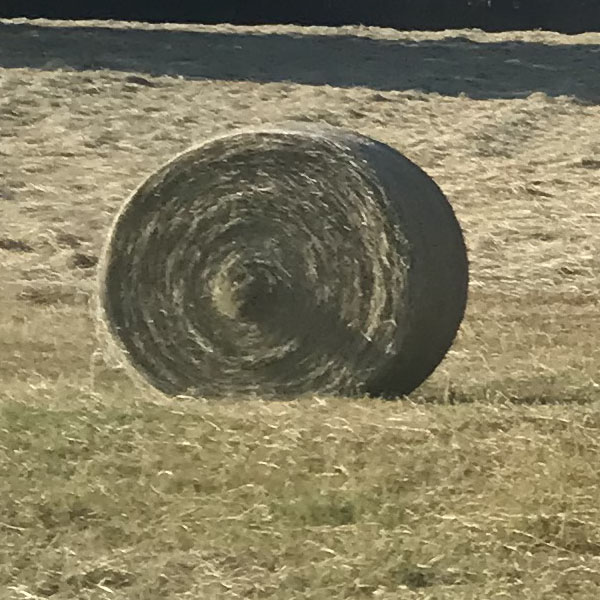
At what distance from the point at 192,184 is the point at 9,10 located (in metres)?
16.0

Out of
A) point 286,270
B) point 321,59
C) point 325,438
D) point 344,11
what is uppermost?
point 344,11

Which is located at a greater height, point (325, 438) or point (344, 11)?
point (344, 11)

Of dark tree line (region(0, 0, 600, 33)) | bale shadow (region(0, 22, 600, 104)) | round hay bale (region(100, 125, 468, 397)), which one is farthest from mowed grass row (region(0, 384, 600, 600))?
dark tree line (region(0, 0, 600, 33))

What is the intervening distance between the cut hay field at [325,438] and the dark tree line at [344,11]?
5.60 meters

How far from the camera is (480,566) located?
501cm

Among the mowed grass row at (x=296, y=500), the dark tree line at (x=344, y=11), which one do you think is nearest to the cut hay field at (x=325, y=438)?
the mowed grass row at (x=296, y=500)

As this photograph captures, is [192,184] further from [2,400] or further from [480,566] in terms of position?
[480,566]

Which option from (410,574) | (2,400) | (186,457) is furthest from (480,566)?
(2,400)

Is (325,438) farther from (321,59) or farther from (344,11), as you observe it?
(344,11)

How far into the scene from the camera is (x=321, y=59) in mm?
21578

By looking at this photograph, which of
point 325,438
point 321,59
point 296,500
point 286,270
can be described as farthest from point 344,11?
point 296,500

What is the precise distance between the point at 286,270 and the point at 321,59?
1372 centimetres

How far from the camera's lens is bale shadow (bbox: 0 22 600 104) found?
20.4m

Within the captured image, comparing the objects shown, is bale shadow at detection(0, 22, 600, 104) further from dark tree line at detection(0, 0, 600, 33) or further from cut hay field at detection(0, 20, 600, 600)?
cut hay field at detection(0, 20, 600, 600)
